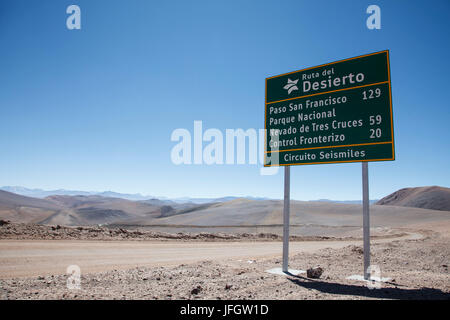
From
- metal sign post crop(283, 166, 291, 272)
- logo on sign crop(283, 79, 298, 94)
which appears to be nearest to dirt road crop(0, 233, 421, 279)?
metal sign post crop(283, 166, 291, 272)

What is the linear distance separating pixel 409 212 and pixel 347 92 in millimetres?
57160

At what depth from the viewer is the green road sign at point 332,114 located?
8.36 m

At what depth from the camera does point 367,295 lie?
6098mm

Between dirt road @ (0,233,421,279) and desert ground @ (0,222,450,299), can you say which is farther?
dirt road @ (0,233,421,279)

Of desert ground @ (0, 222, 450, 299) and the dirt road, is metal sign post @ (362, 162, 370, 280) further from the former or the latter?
the dirt road

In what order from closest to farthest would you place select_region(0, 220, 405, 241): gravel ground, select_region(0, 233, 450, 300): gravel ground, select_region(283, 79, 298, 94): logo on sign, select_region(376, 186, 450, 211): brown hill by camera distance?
select_region(0, 233, 450, 300): gravel ground
select_region(283, 79, 298, 94): logo on sign
select_region(0, 220, 405, 241): gravel ground
select_region(376, 186, 450, 211): brown hill

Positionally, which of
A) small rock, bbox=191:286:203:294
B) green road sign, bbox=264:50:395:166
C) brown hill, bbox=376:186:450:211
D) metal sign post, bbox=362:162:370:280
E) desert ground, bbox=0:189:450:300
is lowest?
brown hill, bbox=376:186:450:211

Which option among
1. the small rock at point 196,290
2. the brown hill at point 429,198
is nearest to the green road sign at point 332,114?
the small rock at point 196,290

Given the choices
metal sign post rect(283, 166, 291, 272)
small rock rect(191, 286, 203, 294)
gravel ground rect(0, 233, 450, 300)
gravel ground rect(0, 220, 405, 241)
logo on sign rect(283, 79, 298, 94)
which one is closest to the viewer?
gravel ground rect(0, 233, 450, 300)

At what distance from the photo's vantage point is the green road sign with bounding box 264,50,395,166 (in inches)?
329

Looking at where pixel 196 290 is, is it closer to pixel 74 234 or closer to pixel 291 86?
pixel 291 86

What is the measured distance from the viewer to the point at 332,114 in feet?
30.0

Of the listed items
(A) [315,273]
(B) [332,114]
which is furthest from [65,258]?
(B) [332,114]
